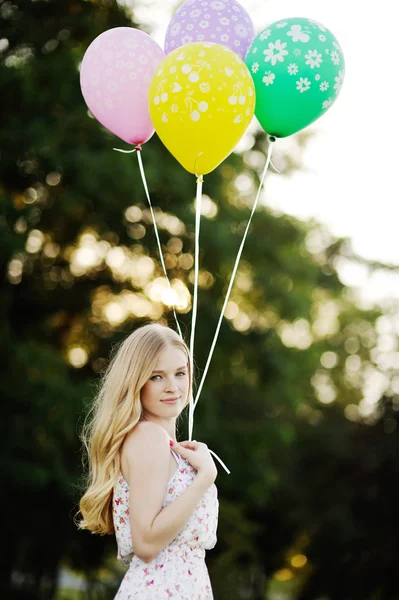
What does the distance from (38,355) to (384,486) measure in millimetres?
9069

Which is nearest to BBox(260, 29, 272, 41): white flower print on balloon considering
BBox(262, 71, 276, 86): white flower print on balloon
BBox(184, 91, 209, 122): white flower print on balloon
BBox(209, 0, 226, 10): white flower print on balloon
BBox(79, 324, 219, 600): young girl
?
BBox(262, 71, 276, 86): white flower print on balloon

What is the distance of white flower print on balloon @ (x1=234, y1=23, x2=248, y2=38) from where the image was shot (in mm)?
4270

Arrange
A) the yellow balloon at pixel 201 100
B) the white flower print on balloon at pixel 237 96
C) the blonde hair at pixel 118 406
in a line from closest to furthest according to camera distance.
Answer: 1. the blonde hair at pixel 118 406
2. the yellow balloon at pixel 201 100
3. the white flower print on balloon at pixel 237 96

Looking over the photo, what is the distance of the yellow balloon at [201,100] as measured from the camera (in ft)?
11.7

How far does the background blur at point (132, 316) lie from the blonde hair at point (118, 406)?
5.71m

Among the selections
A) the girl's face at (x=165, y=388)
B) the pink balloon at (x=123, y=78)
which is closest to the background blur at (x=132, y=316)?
the pink balloon at (x=123, y=78)

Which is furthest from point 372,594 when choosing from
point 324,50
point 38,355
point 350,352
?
point 324,50

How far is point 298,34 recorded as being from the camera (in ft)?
13.3

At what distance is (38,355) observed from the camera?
1173 cm

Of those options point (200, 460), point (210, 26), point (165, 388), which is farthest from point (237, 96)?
point (200, 460)

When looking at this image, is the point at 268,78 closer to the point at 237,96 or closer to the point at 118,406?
the point at 237,96

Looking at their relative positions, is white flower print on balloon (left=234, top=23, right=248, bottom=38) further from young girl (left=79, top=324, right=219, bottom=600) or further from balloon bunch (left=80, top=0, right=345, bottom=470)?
young girl (left=79, top=324, right=219, bottom=600)

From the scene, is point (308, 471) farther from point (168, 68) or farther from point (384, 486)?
point (168, 68)

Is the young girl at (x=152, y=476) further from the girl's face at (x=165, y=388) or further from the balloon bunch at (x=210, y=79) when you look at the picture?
the balloon bunch at (x=210, y=79)
